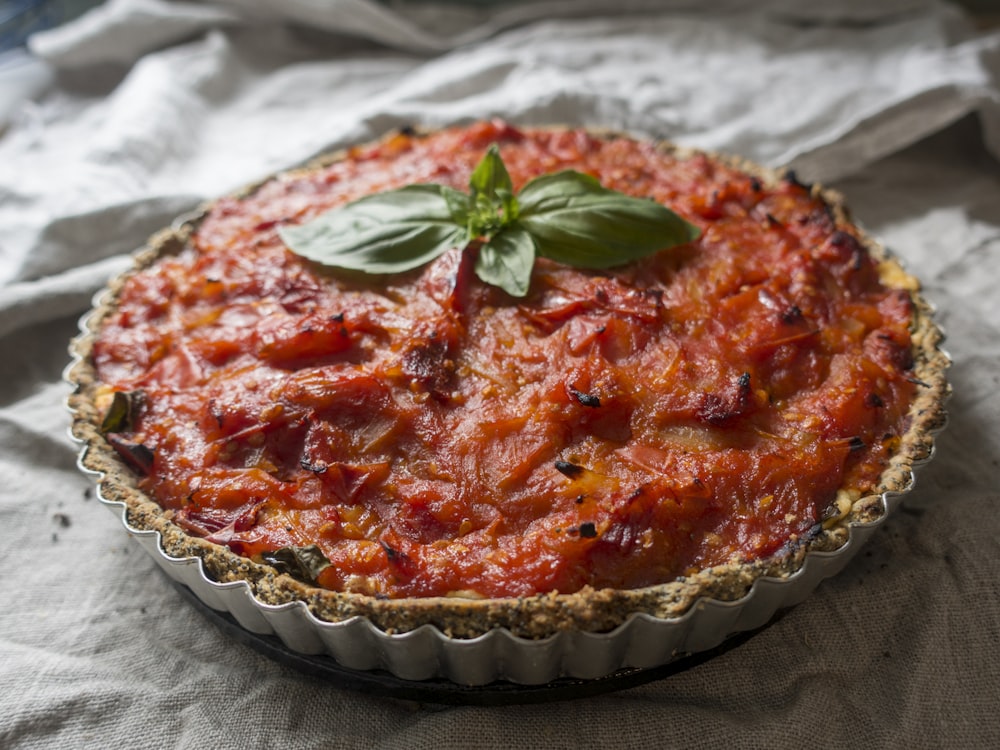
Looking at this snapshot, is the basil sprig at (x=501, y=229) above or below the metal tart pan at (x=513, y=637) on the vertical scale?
above

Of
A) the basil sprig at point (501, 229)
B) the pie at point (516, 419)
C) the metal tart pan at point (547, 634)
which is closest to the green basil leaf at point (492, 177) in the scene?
the basil sprig at point (501, 229)

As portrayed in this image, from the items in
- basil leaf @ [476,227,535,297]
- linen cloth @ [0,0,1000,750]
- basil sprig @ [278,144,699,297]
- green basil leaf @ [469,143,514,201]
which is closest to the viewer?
linen cloth @ [0,0,1000,750]

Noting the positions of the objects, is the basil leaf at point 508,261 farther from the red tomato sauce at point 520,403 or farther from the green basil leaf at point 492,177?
the green basil leaf at point 492,177

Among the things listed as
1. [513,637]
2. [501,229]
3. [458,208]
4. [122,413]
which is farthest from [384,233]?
[513,637]

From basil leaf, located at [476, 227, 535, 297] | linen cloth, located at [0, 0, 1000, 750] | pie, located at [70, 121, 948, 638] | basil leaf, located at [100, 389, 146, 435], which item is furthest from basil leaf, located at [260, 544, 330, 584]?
basil leaf, located at [476, 227, 535, 297]

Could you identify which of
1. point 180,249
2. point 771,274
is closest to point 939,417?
point 771,274

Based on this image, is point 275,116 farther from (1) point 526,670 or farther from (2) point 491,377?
(1) point 526,670

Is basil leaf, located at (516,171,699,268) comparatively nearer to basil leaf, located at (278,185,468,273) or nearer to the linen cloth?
basil leaf, located at (278,185,468,273)
